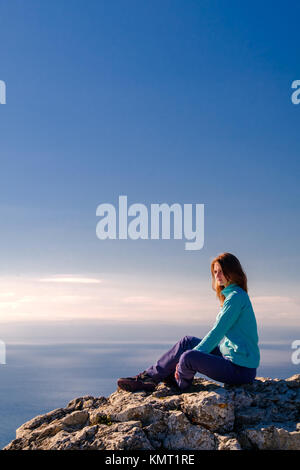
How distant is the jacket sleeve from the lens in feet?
29.3

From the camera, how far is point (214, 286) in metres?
9.72

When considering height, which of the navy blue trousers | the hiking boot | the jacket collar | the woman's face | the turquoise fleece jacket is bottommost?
the hiking boot

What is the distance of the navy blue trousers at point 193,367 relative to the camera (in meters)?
8.91

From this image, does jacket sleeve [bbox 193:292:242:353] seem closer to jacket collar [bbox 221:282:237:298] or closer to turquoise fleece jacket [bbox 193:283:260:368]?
turquoise fleece jacket [bbox 193:283:260:368]

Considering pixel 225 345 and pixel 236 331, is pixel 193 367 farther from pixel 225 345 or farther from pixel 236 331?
pixel 236 331

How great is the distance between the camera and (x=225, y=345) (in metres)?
9.34

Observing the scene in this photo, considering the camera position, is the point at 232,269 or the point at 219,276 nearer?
the point at 232,269

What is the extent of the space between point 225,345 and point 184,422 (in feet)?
5.81

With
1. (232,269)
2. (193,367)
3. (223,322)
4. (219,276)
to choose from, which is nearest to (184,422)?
(193,367)

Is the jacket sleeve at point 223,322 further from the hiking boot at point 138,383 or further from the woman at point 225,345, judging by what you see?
the hiking boot at point 138,383

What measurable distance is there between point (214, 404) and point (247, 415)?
741 millimetres

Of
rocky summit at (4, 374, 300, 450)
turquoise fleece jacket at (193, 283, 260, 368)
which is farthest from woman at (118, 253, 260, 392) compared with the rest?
rocky summit at (4, 374, 300, 450)

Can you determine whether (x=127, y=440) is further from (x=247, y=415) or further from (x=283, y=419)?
(x=283, y=419)
